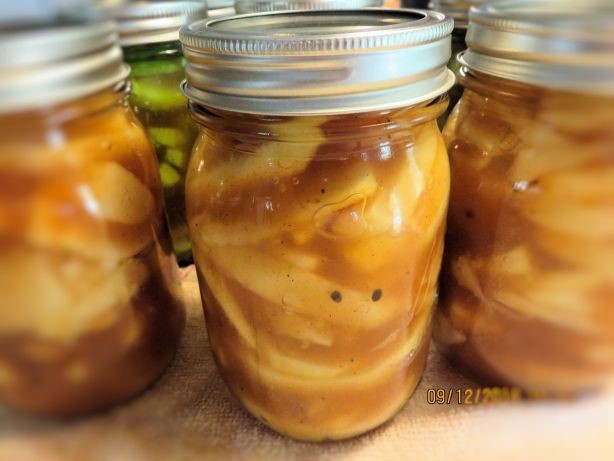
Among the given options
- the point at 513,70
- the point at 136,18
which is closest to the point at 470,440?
the point at 513,70

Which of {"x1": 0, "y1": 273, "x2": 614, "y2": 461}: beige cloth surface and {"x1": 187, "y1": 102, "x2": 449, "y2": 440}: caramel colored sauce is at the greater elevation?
{"x1": 187, "y1": 102, "x2": 449, "y2": 440}: caramel colored sauce

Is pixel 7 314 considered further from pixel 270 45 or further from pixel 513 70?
pixel 513 70

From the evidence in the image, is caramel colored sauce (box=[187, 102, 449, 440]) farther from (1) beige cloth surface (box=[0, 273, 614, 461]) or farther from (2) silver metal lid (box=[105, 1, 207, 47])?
(2) silver metal lid (box=[105, 1, 207, 47])

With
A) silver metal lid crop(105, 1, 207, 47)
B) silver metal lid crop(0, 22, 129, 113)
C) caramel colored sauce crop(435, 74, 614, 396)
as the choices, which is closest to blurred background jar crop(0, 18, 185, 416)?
silver metal lid crop(0, 22, 129, 113)

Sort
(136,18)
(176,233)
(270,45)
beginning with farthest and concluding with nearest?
1. (176,233)
2. (136,18)
3. (270,45)

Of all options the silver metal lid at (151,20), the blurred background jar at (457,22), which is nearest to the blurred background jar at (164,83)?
the silver metal lid at (151,20)

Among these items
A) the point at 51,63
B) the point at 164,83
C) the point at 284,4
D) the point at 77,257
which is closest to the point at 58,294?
the point at 77,257
